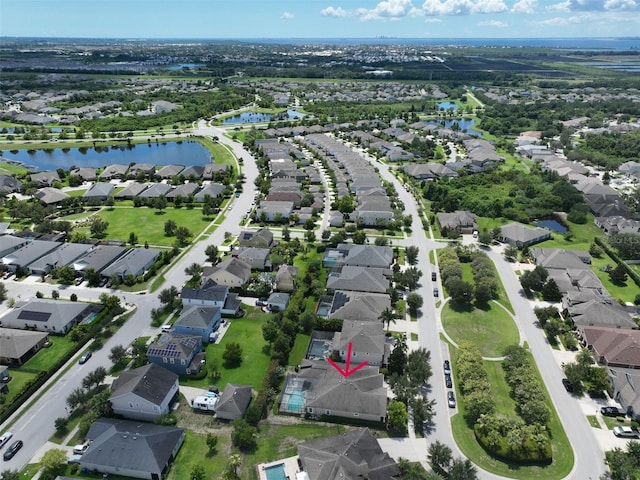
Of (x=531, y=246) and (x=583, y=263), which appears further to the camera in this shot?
(x=531, y=246)

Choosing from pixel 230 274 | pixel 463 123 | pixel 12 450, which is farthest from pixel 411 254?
pixel 463 123

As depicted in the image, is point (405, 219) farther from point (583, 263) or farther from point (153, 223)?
point (153, 223)

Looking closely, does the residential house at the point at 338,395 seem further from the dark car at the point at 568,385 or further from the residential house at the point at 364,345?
the dark car at the point at 568,385

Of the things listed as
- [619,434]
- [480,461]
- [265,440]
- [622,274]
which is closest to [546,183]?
[622,274]

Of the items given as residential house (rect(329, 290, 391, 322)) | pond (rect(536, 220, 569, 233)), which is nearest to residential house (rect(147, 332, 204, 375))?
residential house (rect(329, 290, 391, 322))

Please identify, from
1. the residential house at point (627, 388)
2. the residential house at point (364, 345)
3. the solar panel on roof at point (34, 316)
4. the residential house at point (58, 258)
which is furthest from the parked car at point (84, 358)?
the residential house at point (627, 388)

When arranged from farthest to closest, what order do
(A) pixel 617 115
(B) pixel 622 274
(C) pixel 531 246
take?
(A) pixel 617 115 → (C) pixel 531 246 → (B) pixel 622 274

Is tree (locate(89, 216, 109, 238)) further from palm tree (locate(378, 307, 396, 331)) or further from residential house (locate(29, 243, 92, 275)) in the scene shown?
palm tree (locate(378, 307, 396, 331))

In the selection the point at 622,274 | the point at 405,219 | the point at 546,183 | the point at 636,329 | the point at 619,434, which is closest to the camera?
the point at 619,434
